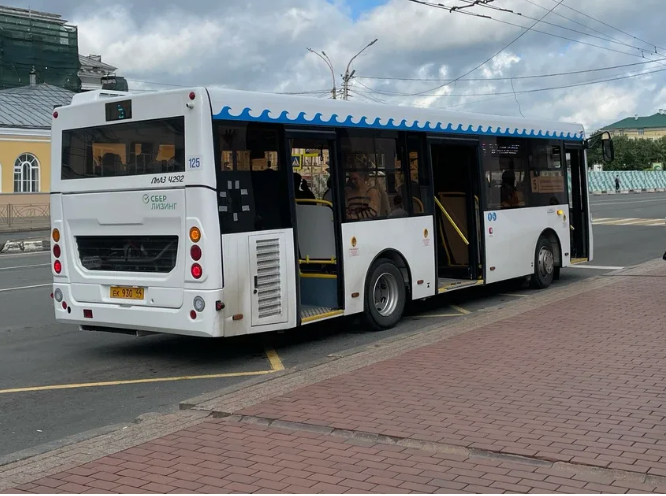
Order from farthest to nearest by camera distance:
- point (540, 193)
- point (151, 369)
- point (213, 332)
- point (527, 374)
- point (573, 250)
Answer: point (573, 250) < point (540, 193) < point (151, 369) < point (213, 332) < point (527, 374)

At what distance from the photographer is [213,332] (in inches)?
341

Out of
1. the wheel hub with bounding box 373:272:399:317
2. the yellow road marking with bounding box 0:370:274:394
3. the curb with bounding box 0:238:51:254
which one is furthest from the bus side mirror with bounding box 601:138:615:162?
the curb with bounding box 0:238:51:254

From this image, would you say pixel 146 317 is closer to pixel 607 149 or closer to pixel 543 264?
pixel 543 264

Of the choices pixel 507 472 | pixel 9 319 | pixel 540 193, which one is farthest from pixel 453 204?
pixel 507 472

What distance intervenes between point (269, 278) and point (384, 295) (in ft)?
8.18

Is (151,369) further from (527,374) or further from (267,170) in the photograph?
(527,374)

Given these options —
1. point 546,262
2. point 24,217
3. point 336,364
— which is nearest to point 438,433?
point 336,364

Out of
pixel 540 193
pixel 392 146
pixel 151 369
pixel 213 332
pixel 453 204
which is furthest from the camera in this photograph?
pixel 540 193

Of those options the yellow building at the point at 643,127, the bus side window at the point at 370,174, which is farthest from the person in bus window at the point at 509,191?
the yellow building at the point at 643,127

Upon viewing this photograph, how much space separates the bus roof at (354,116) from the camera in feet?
29.5

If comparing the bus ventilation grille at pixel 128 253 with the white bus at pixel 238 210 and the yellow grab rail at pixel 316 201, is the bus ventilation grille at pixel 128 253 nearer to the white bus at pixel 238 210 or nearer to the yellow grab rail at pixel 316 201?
the white bus at pixel 238 210

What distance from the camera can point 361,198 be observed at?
10.7 m

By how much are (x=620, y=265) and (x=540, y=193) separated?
5.22 m

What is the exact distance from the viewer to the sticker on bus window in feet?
28.2
